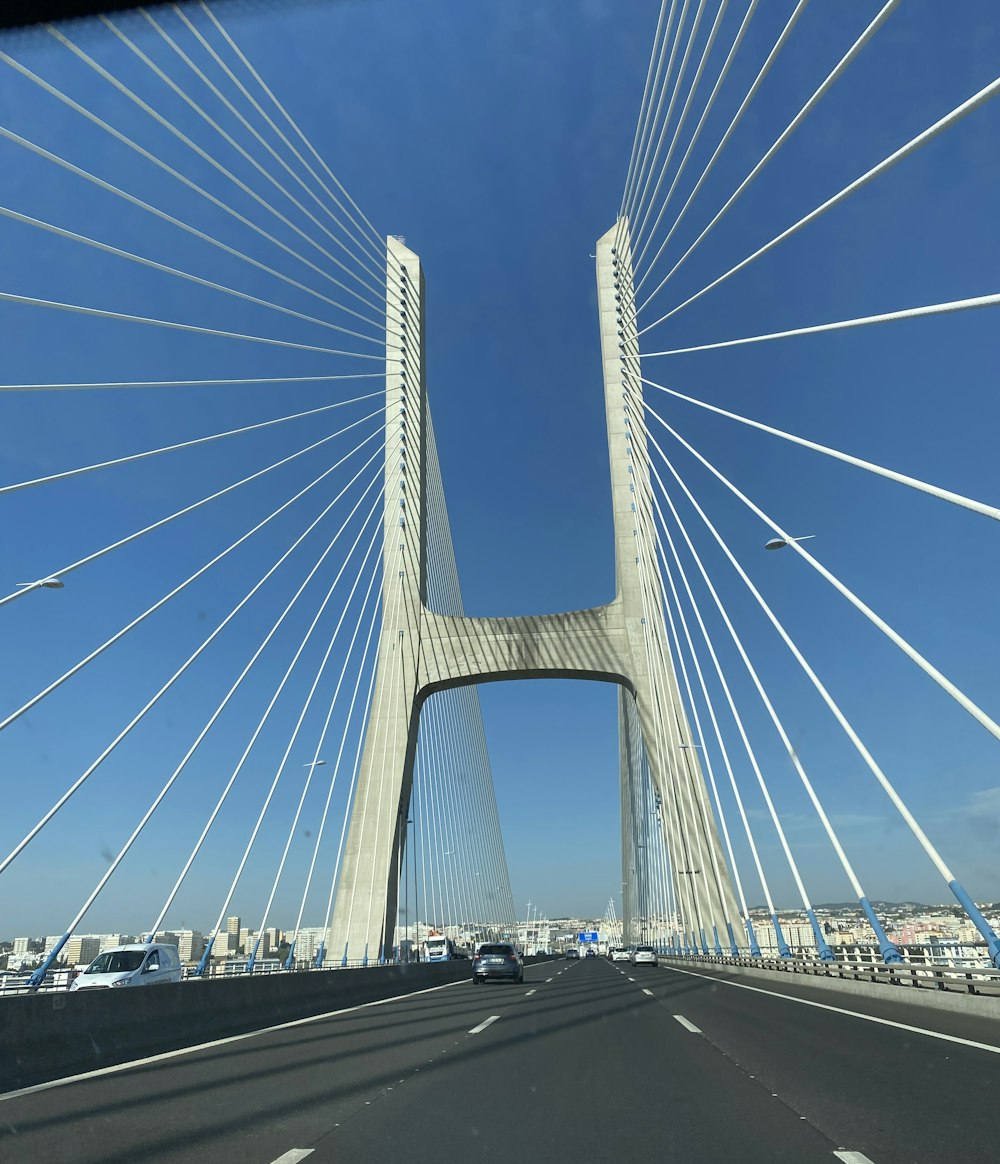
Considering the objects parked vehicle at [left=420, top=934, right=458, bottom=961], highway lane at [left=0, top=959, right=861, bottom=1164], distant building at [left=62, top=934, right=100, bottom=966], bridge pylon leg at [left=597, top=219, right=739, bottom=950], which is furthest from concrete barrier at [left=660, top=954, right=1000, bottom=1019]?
parked vehicle at [left=420, top=934, right=458, bottom=961]

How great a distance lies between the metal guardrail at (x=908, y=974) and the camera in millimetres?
13255

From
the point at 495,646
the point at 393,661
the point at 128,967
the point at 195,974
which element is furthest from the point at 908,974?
the point at 495,646

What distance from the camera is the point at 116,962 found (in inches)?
729

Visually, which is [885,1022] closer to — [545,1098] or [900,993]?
[900,993]

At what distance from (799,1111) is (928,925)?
23839 mm

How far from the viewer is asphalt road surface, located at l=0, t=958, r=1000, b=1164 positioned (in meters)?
4.88

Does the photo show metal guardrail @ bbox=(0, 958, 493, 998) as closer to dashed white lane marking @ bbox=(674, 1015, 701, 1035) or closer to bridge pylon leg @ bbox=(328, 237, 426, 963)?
bridge pylon leg @ bbox=(328, 237, 426, 963)

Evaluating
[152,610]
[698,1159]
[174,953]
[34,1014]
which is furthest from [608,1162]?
[174,953]

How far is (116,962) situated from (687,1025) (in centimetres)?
1203

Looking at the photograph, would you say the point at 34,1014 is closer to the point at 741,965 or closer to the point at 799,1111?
the point at 799,1111

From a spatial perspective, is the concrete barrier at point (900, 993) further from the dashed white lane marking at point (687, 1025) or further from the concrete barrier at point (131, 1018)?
the concrete barrier at point (131, 1018)

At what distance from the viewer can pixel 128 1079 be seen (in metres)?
7.67

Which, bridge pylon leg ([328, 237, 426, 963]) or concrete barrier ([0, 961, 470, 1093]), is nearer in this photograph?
concrete barrier ([0, 961, 470, 1093])

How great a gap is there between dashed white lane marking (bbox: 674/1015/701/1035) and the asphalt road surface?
0.13 meters
